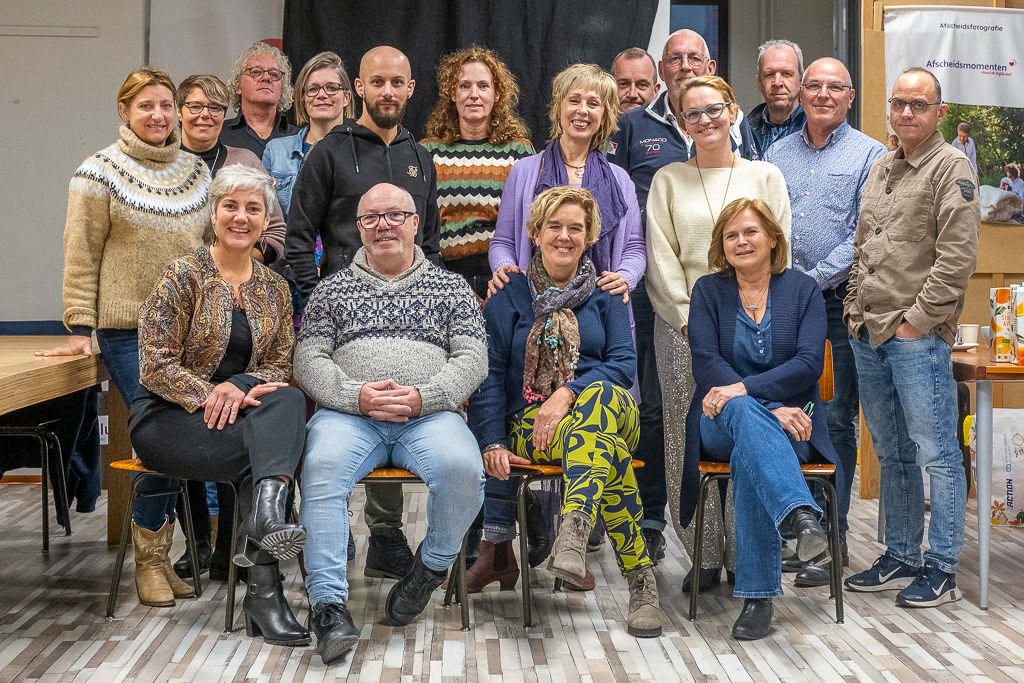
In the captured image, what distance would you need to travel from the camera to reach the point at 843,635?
281cm

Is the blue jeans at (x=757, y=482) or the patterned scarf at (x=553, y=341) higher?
the patterned scarf at (x=553, y=341)

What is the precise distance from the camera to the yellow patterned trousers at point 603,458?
2781 mm

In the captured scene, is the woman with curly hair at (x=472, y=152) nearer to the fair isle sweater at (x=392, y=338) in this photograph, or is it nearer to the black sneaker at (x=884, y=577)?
the fair isle sweater at (x=392, y=338)

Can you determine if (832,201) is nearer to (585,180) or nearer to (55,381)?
(585,180)

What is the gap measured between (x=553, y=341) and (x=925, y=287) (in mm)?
1042

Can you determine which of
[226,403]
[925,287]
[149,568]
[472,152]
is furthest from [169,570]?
[925,287]

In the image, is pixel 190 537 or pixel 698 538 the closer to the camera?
pixel 698 538

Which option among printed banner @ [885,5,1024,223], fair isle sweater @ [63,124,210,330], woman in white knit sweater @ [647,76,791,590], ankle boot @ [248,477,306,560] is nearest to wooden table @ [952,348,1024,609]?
woman in white knit sweater @ [647,76,791,590]

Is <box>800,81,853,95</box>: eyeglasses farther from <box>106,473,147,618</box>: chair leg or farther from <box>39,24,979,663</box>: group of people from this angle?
<box>106,473,147,618</box>: chair leg

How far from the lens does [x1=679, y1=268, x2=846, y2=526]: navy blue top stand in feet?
9.70

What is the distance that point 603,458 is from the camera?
2.81 m

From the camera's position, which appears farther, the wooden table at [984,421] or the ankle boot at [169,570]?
the ankle boot at [169,570]

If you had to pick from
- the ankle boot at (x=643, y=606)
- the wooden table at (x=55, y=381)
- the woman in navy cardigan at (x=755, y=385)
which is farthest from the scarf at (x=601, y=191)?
the wooden table at (x=55, y=381)

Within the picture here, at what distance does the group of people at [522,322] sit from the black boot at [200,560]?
0.08 feet
